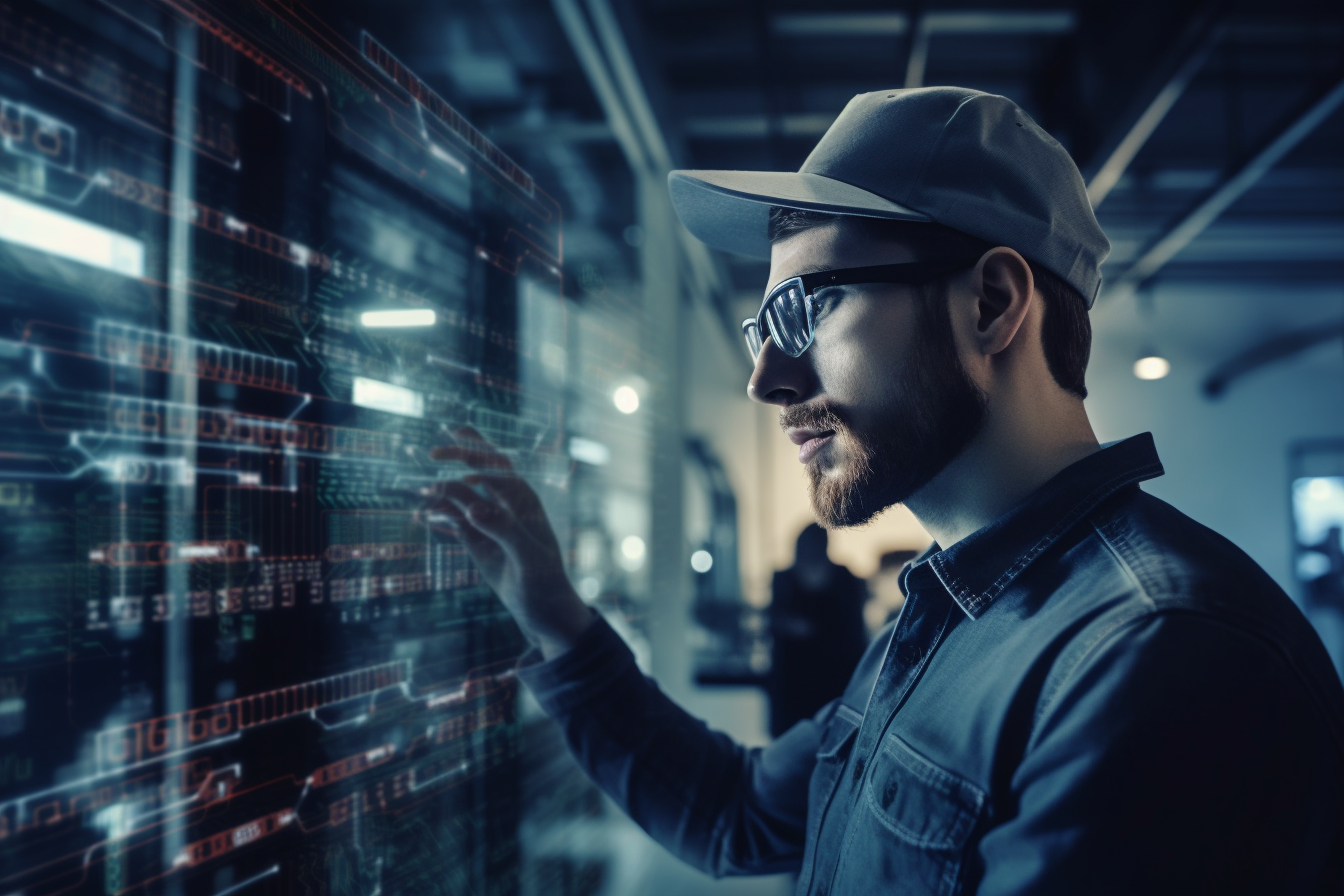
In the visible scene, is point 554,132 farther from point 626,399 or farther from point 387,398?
point 387,398

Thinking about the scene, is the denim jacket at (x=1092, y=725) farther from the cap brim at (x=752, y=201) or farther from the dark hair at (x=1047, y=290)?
the cap brim at (x=752, y=201)

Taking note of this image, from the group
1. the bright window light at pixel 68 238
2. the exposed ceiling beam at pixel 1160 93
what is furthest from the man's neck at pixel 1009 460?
the exposed ceiling beam at pixel 1160 93

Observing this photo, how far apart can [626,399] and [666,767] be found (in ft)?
2.87

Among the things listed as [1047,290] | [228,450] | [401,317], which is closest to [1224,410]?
[1047,290]

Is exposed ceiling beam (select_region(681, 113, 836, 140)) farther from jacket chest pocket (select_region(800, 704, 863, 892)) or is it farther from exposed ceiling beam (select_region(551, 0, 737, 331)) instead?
jacket chest pocket (select_region(800, 704, 863, 892))

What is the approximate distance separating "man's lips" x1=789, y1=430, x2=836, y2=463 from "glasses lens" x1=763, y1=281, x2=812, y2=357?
9 centimetres

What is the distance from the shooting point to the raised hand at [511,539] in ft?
3.23

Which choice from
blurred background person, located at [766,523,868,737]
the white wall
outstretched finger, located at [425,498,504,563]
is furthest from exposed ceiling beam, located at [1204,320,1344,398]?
outstretched finger, located at [425,498,504,563]

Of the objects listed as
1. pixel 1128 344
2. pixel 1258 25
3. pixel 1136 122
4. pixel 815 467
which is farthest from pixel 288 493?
pixel 1128 344

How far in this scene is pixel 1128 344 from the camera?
8.05 m

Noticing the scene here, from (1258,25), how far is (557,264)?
325cm

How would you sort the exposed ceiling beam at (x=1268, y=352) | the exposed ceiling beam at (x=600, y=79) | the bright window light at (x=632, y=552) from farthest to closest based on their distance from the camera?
the exposed ceiling beam at (x=1268, y=352) < the bright window light at (x=632, y=552) < the exposed ceiling beam at (x=600, y=79)

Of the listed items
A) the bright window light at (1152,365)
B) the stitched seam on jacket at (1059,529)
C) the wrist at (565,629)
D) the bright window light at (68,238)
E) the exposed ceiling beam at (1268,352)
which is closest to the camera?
the bright window light at (68,238)

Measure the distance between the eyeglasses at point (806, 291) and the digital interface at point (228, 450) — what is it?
14.9 inches
